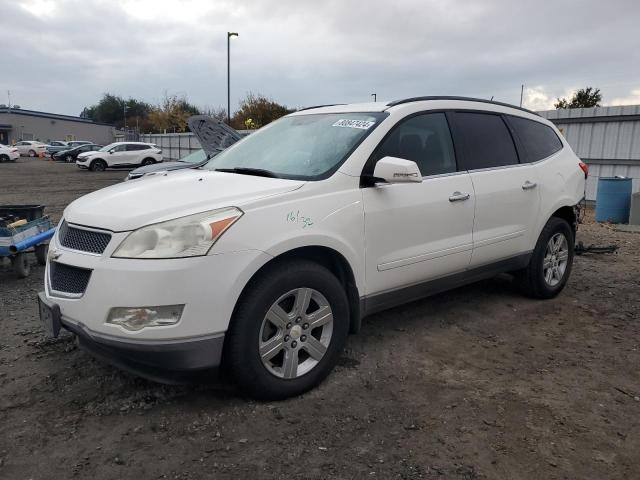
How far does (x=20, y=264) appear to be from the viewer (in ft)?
18.9

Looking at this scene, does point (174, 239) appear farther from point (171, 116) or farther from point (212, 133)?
point (171, 116)

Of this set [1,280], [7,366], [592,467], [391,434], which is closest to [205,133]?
[1,280]

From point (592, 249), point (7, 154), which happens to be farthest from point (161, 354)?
point (7, 154)

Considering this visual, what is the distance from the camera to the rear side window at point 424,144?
3740 mm

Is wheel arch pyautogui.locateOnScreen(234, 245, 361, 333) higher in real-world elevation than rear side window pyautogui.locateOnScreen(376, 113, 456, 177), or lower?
lower

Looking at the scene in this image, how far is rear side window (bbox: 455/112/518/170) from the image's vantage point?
4246 millimetres

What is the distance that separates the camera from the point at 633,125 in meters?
11.6

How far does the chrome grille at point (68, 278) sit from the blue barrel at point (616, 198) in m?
10.3

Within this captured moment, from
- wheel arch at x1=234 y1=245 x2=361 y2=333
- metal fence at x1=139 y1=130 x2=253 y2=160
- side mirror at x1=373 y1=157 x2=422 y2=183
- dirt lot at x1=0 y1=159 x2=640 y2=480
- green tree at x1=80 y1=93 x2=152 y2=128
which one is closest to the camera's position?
dirt lot at x1=0 y1=159 x2=640 y2=480

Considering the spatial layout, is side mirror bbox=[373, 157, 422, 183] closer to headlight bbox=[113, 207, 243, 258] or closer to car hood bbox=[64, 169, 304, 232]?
car hood bbox=[64, 169, 304, 232]

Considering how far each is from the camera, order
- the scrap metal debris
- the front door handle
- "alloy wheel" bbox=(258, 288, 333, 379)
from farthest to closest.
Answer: the scrap metal debris < the front door handle < "alloy wheel" bbox=(258, 288, 333, 379)

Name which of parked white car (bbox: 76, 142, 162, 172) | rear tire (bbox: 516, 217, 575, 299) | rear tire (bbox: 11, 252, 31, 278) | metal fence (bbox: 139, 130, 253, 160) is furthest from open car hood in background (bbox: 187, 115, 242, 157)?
parked white car (bbox: 76, 142, 162, 172)

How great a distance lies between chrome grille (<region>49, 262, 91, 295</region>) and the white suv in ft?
0.04

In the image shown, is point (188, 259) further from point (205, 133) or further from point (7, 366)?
point (205, 133)
